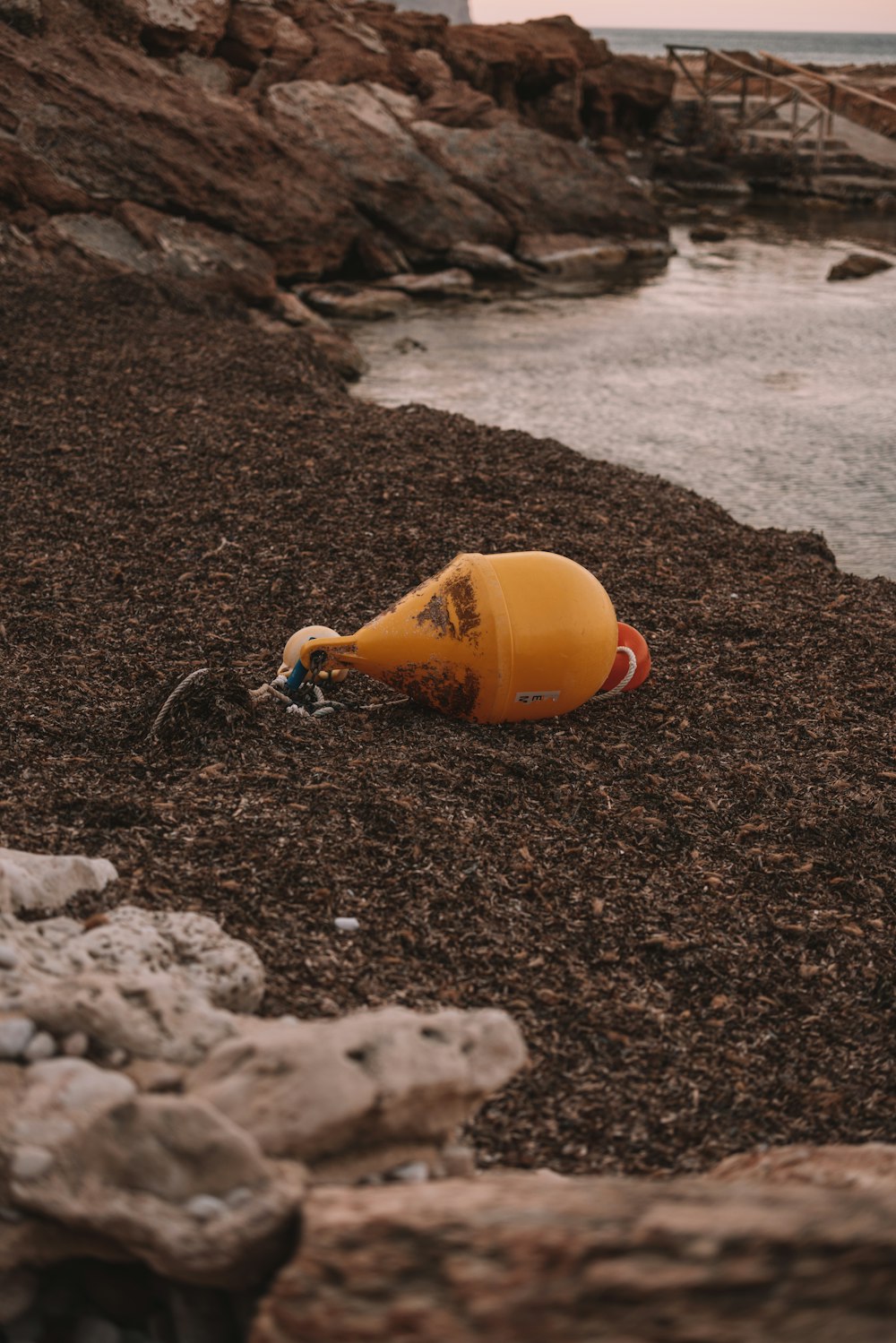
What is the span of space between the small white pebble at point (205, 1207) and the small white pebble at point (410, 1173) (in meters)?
0.38

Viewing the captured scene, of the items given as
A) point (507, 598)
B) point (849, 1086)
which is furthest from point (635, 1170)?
point (507, 598)

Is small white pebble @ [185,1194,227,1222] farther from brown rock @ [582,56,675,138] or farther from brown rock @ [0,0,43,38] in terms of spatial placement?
brown rock @ [582,56,675,138]

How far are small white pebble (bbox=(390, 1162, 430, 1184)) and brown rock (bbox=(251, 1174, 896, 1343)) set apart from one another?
0.90 ft

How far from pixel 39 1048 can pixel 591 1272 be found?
1.20 meters

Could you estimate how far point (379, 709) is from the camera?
197 inches

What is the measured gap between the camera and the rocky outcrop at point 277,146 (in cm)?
1458

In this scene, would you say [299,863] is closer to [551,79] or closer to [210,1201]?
[210,1201]

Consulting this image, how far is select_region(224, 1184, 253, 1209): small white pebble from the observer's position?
2.08m

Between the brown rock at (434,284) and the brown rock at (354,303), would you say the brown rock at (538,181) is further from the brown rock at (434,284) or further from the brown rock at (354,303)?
the brown rock at (354,303)

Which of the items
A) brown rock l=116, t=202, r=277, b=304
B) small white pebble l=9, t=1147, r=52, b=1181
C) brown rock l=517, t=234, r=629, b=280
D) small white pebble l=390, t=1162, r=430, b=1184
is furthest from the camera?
brown rock l=517, t=234, r=629, b=280

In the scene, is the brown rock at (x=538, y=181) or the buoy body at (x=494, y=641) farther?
the brown rock at (x=538, y=181)

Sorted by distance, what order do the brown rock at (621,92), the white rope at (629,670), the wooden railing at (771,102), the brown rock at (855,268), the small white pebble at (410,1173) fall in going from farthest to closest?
1. the wooden railing at (771,102)
2. the brown rock at (621,92)
3. the brown rock at (855,268)
4. the white rope at (629,670)
5. the small white pebble at (410,1173)

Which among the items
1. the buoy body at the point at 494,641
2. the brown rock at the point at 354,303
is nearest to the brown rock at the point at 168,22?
the brown rock at the point at 354,303

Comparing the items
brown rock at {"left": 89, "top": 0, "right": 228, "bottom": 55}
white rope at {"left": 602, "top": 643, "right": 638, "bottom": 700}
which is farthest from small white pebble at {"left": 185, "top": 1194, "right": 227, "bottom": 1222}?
brown rock at {"left": 89, "top": 0, "right": 228, "bottom": 55}
